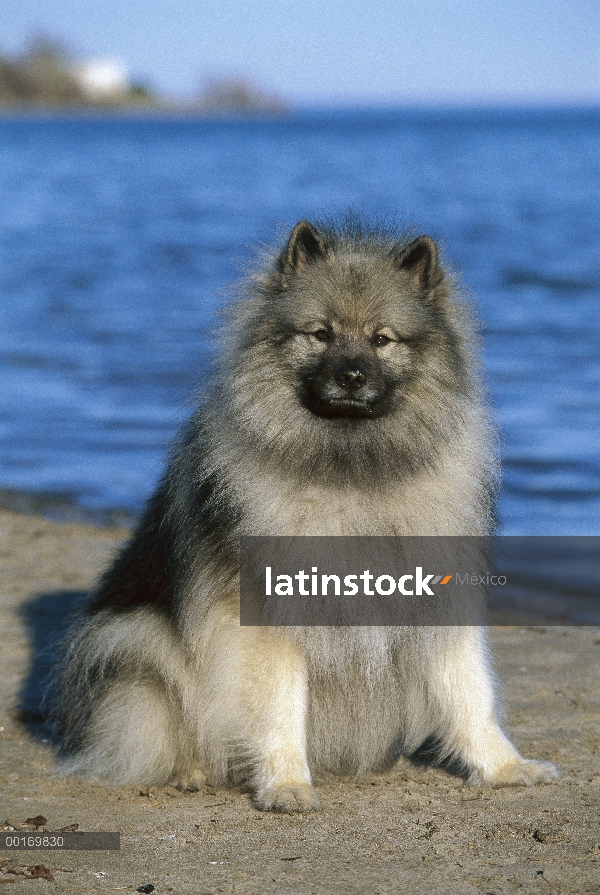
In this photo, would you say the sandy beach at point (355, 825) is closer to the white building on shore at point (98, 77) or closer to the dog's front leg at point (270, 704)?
the dog's front leg at point (270, 704)

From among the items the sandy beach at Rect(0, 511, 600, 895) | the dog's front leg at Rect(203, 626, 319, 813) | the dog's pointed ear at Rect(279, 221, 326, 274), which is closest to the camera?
the sandy beach at Rect(0, 511, 600, 895)

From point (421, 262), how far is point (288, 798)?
1863 mm

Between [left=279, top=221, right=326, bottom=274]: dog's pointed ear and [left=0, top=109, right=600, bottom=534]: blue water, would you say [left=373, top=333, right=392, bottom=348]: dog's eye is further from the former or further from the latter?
[left=0, top=109, right=600, bottom=534]: blue water

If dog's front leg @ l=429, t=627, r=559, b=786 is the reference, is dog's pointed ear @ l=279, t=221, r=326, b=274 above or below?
above

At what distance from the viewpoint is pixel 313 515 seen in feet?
13.1

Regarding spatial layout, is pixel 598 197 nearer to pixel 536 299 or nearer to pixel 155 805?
pixel 536 299

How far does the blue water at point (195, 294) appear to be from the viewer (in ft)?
29.5

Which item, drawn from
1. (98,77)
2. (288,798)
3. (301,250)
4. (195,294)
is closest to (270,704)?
(288,798)

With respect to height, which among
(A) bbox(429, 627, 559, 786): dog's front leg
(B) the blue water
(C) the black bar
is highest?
(B) the blue water

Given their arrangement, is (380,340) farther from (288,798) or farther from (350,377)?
(288,798)

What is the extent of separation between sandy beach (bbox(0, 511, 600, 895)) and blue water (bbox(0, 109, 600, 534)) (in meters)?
1.33

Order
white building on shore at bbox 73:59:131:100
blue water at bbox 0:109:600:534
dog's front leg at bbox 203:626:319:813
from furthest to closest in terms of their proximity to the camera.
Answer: white building on shore at bbox 73:59:131:100
blue water at bbox 0:109:600:534
dog's front leg at bbox 203:626:319:813

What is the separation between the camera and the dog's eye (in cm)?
399

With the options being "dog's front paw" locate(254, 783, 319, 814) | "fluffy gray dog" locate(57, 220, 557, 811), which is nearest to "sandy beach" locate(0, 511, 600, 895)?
"dog's front paw" locate(254, 783, 319, 814)
